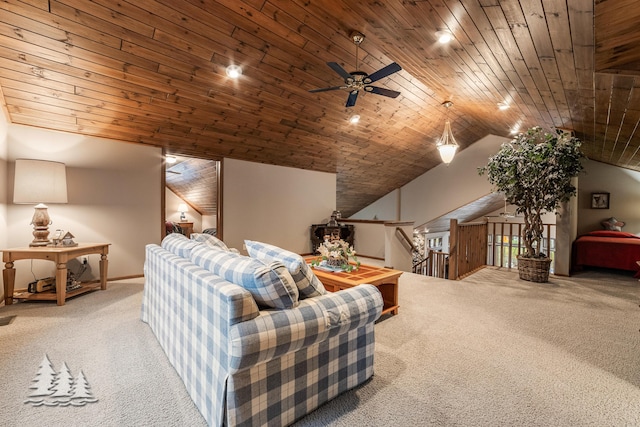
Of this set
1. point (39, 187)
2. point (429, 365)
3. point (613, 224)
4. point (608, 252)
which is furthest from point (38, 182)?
point (613, 224)

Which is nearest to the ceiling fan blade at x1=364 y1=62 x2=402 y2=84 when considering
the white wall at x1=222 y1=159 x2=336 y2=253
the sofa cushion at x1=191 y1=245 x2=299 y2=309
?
the sofa cushion at x1=191 y1=245 x2=299 y2=309

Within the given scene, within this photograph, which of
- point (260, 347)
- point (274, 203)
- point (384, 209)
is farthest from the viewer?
point (384, 209)

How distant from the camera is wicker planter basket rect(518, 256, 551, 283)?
448 centimetres

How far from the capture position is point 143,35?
2.83m

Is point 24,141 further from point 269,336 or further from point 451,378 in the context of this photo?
point 451,378

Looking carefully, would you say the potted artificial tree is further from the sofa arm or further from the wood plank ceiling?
the sofa arm

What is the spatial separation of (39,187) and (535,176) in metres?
6.19

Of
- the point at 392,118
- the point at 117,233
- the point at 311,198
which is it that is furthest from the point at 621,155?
the point at 117,233

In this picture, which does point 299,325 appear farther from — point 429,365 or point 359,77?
point 359,77

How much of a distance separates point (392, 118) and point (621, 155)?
402cm

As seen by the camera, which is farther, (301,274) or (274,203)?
(274,203)

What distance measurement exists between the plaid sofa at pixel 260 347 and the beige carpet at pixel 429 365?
140 mm

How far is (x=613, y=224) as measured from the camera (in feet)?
20.3

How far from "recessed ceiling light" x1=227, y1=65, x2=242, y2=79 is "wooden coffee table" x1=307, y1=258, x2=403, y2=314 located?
2428 millimetres
